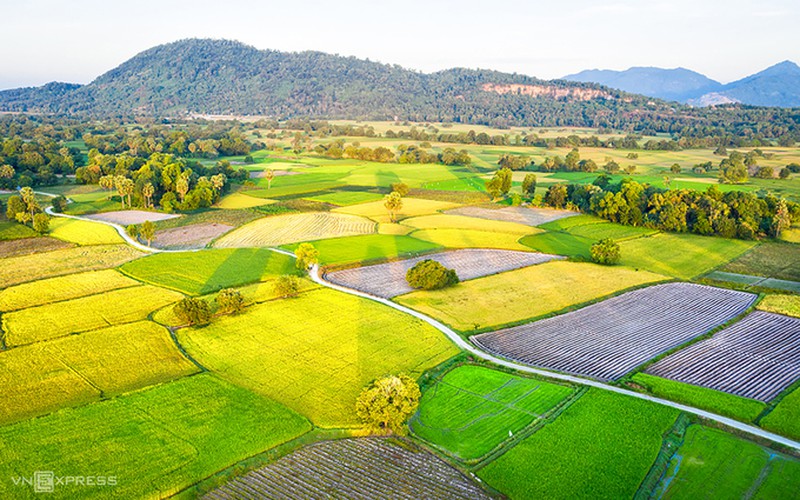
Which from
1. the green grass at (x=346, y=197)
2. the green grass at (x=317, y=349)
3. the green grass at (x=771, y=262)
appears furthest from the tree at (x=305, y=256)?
the green grass at (x=771, y=262)

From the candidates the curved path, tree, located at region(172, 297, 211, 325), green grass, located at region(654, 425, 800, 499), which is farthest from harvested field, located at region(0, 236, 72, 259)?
green grass, located at region(654, 425, 800, 499)

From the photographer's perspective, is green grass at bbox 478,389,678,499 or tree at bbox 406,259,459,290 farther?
tree at bbox 406,259,459,290

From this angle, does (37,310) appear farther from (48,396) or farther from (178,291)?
(48,396)

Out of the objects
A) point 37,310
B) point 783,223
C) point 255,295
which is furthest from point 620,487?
point 783,223

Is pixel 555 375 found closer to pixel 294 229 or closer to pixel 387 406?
pixel 387 406

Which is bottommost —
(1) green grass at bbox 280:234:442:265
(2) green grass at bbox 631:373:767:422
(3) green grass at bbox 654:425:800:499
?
(3) green grass at bbox 654:425:800:499

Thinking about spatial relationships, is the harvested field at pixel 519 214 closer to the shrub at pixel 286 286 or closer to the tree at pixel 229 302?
the shrub at pixel 286 286

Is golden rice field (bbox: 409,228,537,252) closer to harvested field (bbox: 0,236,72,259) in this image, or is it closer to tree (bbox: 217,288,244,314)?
tree (bbox: 217,288,244,314)
